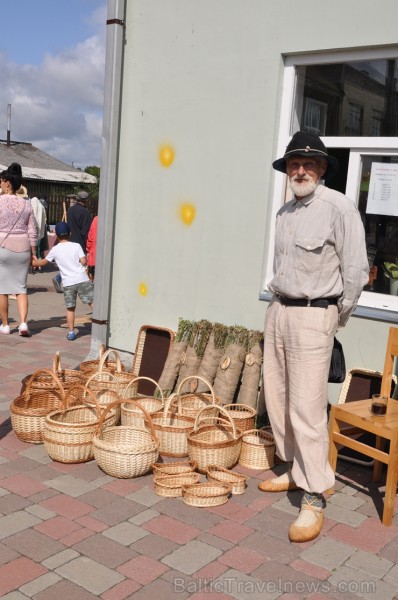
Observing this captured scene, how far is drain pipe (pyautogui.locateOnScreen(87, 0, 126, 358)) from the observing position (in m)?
6.36

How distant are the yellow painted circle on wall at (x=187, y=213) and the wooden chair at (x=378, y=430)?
7.71 ft

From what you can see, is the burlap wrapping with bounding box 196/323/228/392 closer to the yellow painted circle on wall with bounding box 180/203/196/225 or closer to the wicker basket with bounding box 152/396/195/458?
the wicker basket with bounding box 152/396/195/458

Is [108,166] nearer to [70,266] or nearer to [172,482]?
[70,266]

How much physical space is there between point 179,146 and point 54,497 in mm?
3449

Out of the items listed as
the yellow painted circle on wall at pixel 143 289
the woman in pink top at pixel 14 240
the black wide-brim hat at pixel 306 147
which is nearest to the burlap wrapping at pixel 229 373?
the yellow painted circle on wall at pixel 143 289

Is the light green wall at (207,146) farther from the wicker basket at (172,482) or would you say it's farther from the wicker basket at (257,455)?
the wicker basket at (172,482)

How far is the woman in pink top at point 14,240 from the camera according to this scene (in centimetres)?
823

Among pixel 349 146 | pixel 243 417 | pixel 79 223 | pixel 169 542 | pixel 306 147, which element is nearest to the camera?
pixel 169 542

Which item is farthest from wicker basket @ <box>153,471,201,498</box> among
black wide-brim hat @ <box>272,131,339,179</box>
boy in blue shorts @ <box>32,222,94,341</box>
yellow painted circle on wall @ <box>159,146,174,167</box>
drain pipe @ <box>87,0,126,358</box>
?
boy in blue shorts @ <box>32,222,94,341</box>

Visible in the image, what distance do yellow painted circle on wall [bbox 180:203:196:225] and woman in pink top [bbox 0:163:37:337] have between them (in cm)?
296

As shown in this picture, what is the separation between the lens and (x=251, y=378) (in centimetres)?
537

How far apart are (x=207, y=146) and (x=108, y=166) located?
1113mm

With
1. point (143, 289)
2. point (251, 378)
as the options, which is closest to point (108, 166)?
point (143, 289)

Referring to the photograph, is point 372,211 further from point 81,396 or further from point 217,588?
point 217,588
